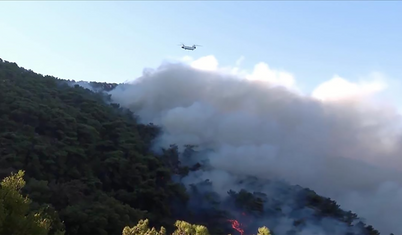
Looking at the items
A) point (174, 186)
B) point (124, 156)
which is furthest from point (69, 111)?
point (174, 186)

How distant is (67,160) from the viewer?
1929 inches

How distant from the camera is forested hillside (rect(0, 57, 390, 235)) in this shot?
124 ft

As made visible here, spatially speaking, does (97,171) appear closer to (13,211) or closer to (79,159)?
(79,159)

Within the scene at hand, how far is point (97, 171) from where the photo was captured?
169 ft

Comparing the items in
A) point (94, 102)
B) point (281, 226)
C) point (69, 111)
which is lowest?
point (281, 226)

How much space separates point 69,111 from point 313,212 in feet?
114

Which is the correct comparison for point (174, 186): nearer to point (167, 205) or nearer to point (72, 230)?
point (167, 205)

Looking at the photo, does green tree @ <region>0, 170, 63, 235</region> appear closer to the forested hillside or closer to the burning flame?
the forested hillside

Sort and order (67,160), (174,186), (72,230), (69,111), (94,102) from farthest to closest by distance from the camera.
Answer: (94,102)
(69,111)
(174,186)
(67,160)
(72,230)

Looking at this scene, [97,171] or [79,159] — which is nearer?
[79,159]

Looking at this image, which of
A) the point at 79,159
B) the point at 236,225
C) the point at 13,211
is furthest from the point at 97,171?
the point at 13,211

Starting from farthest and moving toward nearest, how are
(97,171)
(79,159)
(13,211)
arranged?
Answer: (97,171), (79,159), (13,211)

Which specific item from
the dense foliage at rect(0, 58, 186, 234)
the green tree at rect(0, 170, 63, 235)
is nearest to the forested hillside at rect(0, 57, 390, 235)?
the dense foliage at rect(0, 58, 186, 234)

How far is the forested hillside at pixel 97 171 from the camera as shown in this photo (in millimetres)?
37812
